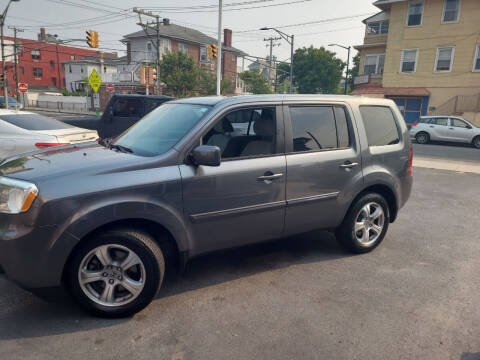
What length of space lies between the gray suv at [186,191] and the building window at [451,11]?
2571cm

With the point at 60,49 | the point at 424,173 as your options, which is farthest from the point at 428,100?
the point at 60,49

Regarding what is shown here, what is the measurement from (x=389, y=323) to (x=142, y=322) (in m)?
2.04

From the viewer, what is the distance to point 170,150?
314cm

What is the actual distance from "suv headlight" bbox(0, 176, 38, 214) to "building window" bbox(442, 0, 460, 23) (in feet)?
95.4

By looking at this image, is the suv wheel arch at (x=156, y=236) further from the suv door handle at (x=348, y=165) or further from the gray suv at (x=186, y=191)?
the suv door handle at (x=348, y=165)

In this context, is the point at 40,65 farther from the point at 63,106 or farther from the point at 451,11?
the point at 451,11

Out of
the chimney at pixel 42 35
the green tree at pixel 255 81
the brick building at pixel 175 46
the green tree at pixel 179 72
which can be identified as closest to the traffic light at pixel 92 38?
the green tree at pixel 179 72

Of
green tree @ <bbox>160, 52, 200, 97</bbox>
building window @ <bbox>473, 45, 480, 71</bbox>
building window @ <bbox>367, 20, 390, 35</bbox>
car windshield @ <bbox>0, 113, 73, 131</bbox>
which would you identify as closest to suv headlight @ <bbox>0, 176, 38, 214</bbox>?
car windshield @ <bbox>0, 113, 73, 131</bbox>

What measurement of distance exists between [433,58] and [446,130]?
33.7ft

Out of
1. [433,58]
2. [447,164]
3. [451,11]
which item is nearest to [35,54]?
[433,58]

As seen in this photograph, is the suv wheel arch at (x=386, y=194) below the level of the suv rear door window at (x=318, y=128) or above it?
below

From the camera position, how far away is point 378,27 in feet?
103

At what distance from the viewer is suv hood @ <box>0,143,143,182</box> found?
2807 millimetres

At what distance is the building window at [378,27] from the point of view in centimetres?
3086
